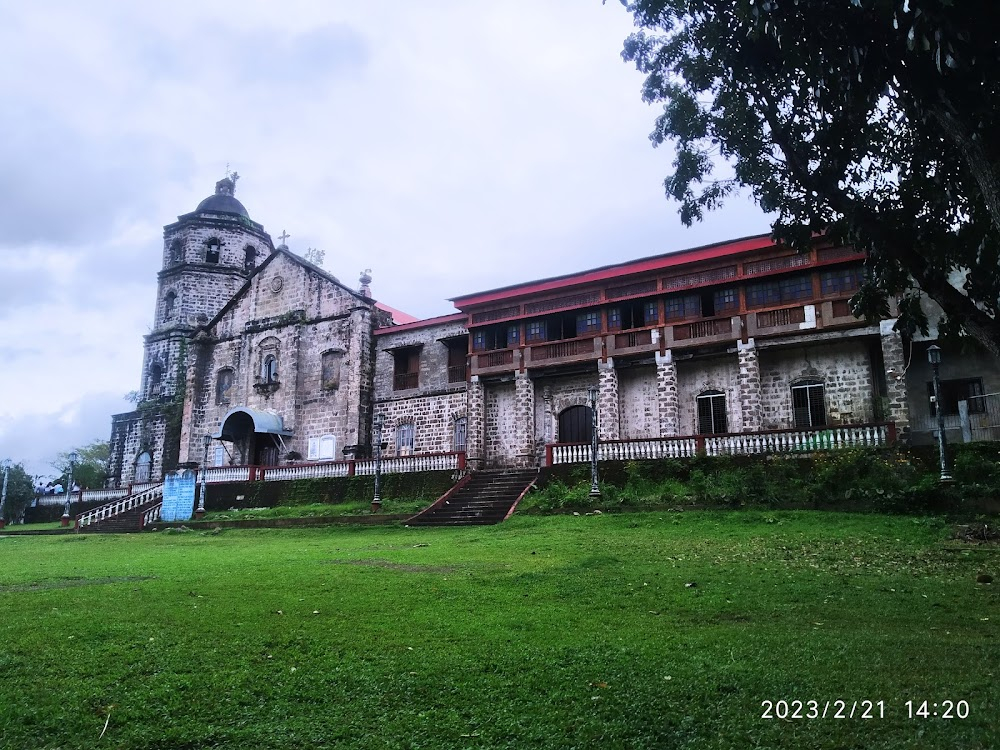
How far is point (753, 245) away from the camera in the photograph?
20016 millimetres

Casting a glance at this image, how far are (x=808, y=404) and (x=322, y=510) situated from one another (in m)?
13.4

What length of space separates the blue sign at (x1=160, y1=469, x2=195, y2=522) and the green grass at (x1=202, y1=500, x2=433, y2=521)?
933 millimetres

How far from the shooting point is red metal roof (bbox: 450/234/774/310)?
795 inches

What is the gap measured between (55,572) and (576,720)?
8589mm

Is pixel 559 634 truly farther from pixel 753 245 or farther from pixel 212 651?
pixel 753 245

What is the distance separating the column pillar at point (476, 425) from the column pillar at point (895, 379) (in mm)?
11697

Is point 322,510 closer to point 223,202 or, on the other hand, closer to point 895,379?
point 895,379

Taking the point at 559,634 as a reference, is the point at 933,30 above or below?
above

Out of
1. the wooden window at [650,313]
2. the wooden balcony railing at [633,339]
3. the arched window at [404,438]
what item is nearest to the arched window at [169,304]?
the arched window at [404,438]

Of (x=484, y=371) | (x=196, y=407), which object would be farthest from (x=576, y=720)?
(x=196, y=407)

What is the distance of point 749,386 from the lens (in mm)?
19656

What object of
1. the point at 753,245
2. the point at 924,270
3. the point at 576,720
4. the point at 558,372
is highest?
the point at 753,245

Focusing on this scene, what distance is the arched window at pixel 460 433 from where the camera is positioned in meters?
25.1

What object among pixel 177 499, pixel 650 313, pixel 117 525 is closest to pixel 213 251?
pixel 177 499
